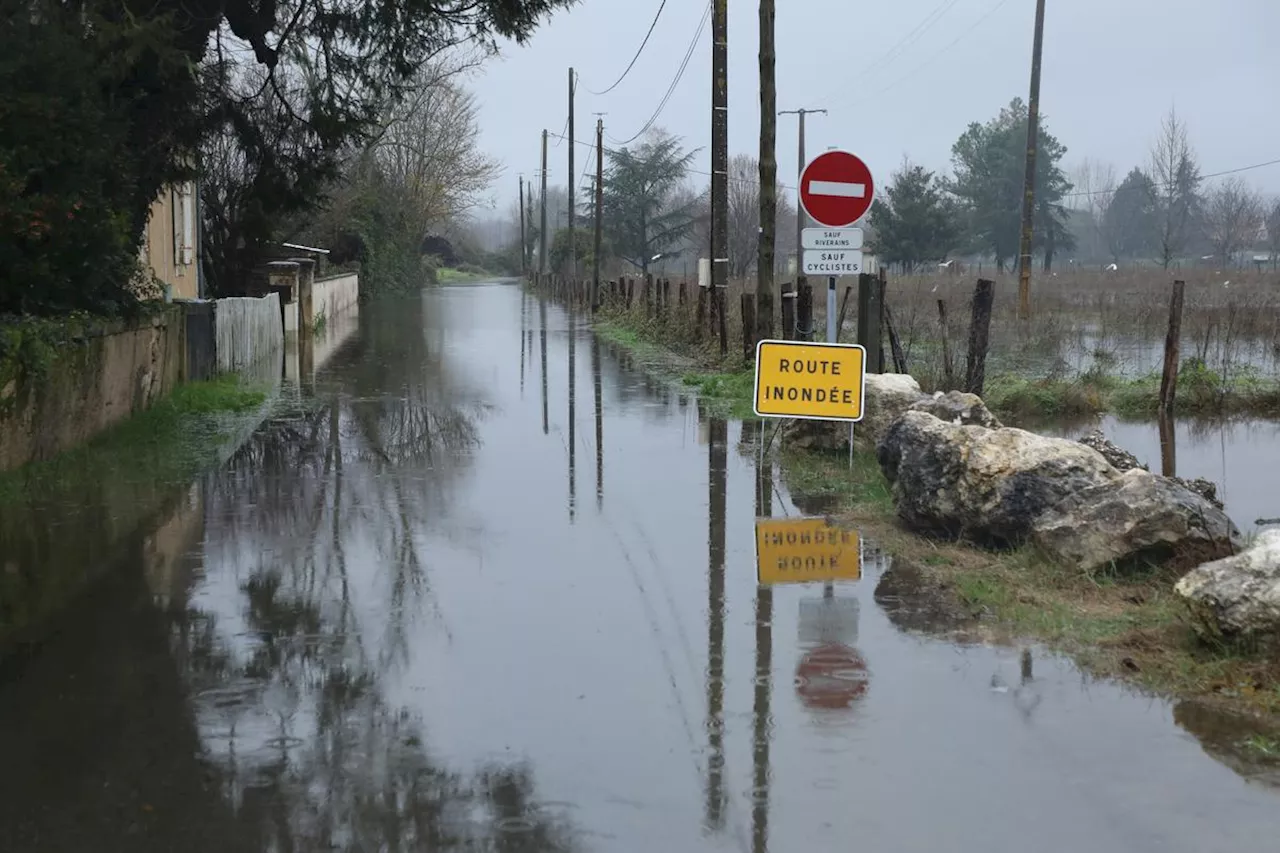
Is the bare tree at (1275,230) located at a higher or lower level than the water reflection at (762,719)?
higher

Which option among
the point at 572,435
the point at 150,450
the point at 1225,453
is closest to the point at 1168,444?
the point at 1225,453

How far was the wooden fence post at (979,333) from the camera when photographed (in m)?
14.7

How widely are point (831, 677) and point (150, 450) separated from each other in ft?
27.6

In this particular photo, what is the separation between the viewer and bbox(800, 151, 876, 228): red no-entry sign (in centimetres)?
1157

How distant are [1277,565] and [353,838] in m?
4.00

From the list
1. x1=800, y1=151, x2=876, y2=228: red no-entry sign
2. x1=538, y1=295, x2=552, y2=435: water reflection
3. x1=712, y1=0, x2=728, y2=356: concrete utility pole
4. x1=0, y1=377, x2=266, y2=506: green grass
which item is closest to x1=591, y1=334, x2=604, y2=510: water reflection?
x1=538, y1=295, x2=552, y2=435: water reflection

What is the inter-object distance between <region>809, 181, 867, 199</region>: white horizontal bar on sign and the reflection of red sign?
5753 millimetres

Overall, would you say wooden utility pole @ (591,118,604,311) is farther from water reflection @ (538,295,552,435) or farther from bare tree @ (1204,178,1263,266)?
bare tree @ (1204,178,1263,266)

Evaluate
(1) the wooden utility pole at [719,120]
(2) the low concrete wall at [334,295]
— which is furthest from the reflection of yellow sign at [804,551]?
(2) the low concrete wall at [334,295]

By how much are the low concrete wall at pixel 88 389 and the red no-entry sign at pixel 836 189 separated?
6.20 metres

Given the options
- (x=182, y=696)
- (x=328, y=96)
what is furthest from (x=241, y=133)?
(x=182, y=696)

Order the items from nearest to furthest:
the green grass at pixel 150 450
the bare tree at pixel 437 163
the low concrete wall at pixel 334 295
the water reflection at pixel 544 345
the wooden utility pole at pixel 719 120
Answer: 1. the green grass at pixel 150 450
2. the water reflection at pixel 544 345
3. the wooden utility pole at pixel 719 120
4. the low concrete wall at pixel 334 295
5. the bare tree at pixel 437 163

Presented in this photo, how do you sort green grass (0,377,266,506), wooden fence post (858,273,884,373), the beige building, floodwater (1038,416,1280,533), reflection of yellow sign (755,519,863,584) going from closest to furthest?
reflection of yellow sign (755,519,863,584) → green grass (0,377,266,506) → floodwater (1038,416,1280,533) → wooden fence post (858,273,884,373) → the beige building

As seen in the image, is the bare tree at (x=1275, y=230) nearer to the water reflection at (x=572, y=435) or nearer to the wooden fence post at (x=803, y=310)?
the water reflection at (x=572, y=435)
